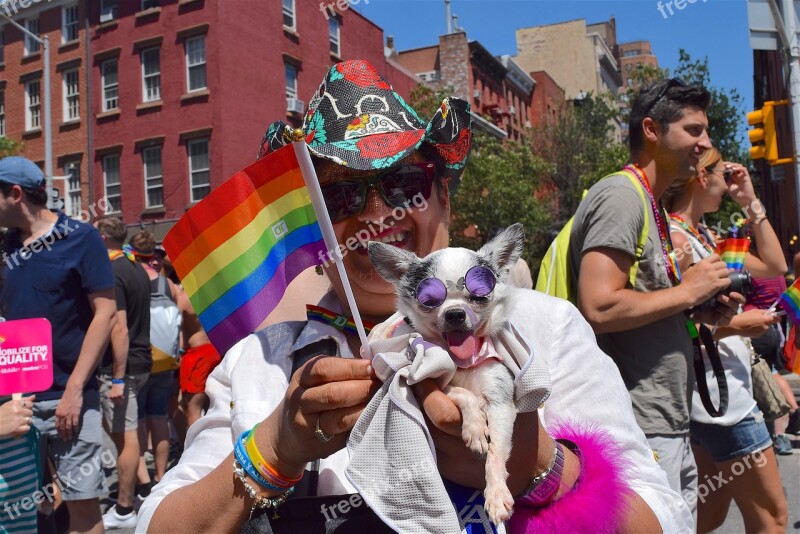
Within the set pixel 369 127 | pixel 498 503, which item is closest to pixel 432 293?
pixel 498 503

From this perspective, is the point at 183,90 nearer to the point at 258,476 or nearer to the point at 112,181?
the point at 112,181

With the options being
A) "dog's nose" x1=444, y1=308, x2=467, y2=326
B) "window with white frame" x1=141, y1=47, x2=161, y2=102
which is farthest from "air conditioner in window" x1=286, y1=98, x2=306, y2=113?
"dog's nose" x1=444, y1=308, x2=467, y2=326

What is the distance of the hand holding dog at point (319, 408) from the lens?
1534 mm

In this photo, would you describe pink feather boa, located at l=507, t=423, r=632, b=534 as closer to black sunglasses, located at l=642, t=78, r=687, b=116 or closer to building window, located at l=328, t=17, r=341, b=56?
black sunglasses, located at l=642, t=78, r=687, b=116

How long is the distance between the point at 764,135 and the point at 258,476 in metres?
10.1

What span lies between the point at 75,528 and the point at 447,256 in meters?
3.83

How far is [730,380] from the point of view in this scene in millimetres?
3785

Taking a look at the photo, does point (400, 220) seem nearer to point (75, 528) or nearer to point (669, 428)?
point (669, 428)

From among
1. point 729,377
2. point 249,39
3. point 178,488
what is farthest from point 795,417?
point 249,39

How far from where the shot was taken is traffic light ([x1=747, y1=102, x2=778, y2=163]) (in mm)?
9531

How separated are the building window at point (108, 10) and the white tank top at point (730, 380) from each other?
2590cm

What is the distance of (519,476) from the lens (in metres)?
1.57

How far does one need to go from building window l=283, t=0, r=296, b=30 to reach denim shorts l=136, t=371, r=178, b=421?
20.5 meters

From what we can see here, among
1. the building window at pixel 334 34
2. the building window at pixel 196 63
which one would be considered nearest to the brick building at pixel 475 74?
the building window at pixel 334 34
